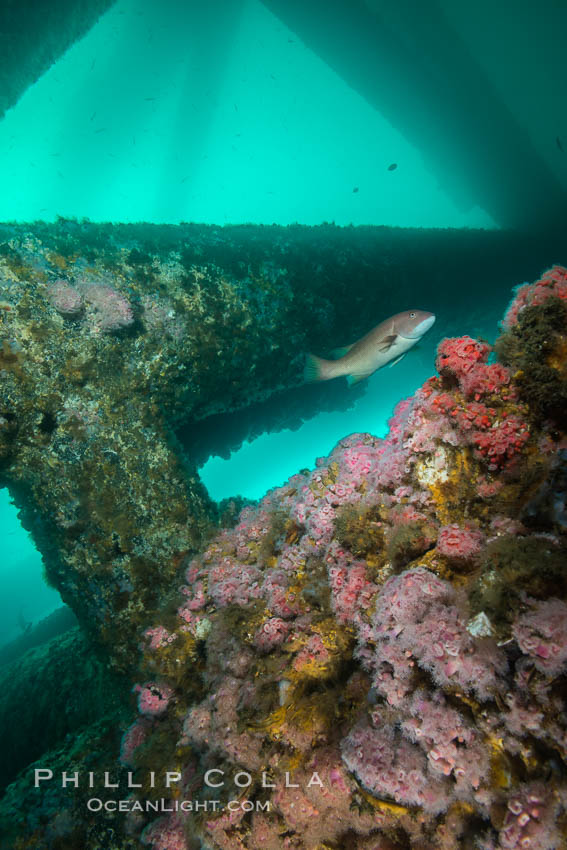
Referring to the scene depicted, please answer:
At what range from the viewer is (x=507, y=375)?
2098mm

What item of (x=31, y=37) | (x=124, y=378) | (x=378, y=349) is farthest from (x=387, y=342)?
(x=31, y=37)

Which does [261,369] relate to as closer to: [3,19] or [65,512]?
[65,512]

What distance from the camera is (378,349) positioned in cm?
422

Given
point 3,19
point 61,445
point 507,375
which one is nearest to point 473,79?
point 3,19

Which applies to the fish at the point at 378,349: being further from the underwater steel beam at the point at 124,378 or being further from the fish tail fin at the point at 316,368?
the underwater steel beam at the point at 124,378

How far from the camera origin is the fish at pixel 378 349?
13.0ft

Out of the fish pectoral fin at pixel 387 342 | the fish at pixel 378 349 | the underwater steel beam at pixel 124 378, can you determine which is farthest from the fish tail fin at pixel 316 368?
the underwater steel beam at pixel 124 378

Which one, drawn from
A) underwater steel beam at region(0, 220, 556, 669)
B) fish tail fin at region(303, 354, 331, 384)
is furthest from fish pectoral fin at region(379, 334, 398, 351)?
underwater steel beam at region(0, 220, 556, 669)

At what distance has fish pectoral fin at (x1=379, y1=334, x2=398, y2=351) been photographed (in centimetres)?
408

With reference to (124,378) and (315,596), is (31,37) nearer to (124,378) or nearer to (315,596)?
(124,378)

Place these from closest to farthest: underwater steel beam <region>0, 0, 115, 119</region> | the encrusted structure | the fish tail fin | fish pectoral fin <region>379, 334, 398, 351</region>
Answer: the encrusted structure, fish pectoral fin <region>379, 334, 398, 351</region>, the fish tail fin, underwater steel beam <region>0, 0, 115, 119</region>

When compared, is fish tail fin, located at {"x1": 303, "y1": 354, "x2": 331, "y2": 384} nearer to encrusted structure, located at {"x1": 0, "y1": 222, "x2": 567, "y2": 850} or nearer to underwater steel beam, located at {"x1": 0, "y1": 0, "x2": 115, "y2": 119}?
encrusted structure, located at {"x1": 0, "y1": 222, "x2": 567, "y2": 850}

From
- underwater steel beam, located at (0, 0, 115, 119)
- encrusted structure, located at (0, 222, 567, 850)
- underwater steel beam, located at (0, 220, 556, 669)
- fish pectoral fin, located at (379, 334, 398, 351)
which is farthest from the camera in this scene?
underwater steel beam, located at (0, 0, 115, 119)

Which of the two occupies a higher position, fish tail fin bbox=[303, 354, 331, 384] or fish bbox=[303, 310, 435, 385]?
fish tail fin bbox=[303, 354, 331, 384]
